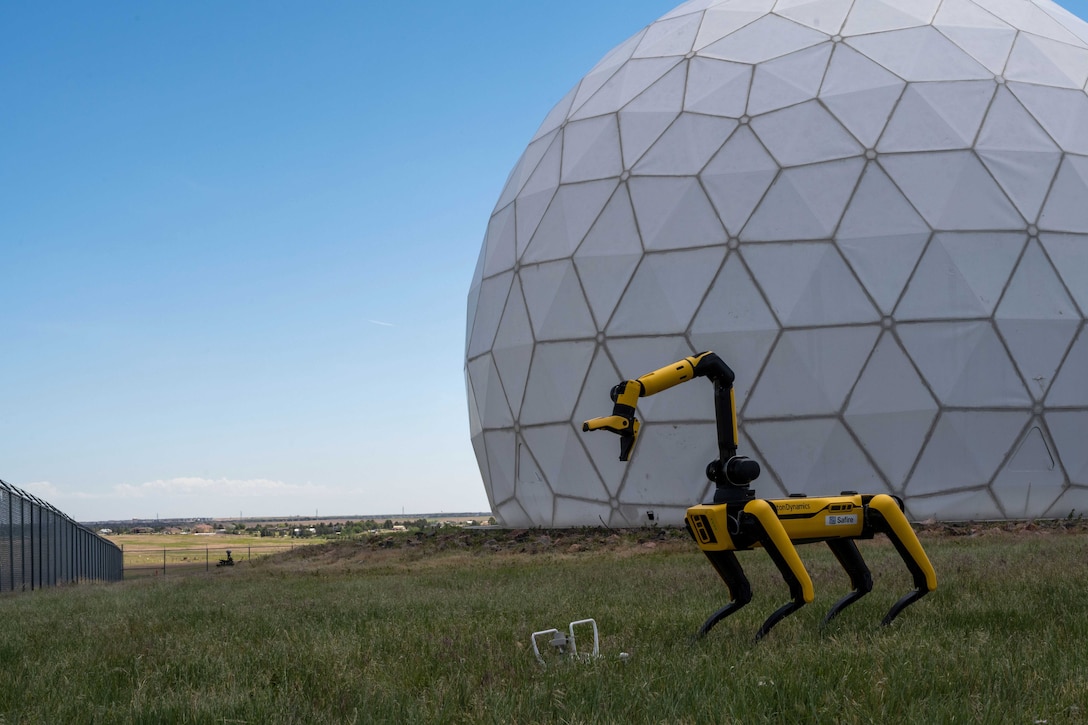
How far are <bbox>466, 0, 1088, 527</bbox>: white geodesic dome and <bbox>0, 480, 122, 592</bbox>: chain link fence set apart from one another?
8.70 meters

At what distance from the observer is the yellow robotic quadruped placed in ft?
14.8

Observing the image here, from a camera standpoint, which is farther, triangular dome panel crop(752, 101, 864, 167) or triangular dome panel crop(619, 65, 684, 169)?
triangular dome panel crop(619, 65, 684, 169)

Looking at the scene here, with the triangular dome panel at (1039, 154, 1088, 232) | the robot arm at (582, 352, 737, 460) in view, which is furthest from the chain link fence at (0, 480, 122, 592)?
the triangular dome panel at (1039, 154, 1088, 232)

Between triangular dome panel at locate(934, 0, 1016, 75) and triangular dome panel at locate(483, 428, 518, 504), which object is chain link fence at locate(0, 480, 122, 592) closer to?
triangular dome panel at locate(483, 428, 518, 504)

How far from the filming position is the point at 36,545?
17484 mm

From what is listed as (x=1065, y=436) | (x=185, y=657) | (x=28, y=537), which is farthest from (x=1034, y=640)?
(x=28, y=537)

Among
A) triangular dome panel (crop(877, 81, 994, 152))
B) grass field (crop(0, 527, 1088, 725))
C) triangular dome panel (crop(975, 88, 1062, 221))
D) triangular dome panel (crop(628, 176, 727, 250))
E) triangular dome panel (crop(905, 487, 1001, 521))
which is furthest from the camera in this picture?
triangular dome panel (crop(628, 176, 727, 250))

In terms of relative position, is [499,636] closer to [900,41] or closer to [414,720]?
[414,720]

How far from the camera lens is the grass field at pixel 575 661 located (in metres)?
3.28

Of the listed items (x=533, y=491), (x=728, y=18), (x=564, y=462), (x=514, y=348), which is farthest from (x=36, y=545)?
(x=728, y=18)

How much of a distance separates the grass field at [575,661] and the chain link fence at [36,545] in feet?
25.0

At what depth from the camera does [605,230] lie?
1731 centimetres

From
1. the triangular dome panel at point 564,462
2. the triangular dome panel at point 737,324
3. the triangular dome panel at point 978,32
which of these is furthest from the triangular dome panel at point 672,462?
the triangular dome panel at point 978,32

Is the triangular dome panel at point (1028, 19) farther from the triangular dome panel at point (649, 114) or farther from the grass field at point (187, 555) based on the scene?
the grass field at point (187, 555)
